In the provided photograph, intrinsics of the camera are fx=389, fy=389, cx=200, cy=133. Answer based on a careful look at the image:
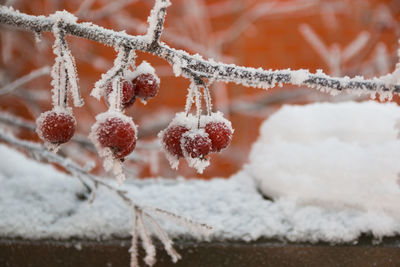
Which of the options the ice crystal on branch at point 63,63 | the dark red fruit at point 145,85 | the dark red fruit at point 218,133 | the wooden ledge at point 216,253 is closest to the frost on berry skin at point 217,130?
the dark red fruit at point 218,133

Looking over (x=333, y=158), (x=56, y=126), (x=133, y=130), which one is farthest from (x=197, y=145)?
(x=333, y=158)

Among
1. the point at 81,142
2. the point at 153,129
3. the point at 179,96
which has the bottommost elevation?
the point at 81,142

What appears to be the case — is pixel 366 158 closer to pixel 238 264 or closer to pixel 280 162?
pixel 280 162

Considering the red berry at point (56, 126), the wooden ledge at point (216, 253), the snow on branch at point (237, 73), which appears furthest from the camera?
the wooden ledge at point (216, 253)

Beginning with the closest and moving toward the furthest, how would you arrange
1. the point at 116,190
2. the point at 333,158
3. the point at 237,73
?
the point at 237,73
the point at 116,190
the point at 333,158

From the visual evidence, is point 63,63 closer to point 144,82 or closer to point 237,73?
point 144,82

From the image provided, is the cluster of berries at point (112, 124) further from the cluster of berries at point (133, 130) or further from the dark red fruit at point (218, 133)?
the dark red fruit at point (218, 133)

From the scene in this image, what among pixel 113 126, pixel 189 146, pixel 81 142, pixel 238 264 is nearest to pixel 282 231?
pixel 238 264
